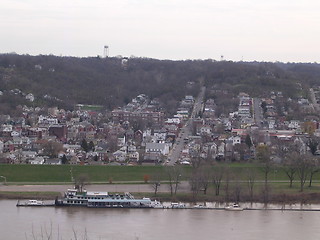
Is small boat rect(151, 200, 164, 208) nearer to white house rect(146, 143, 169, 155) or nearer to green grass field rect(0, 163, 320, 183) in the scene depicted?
green grass field rect(0, 163, 320, 183)

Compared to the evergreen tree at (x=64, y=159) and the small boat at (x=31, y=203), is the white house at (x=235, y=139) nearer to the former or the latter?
the evergreen tree at (x=64, y=159)

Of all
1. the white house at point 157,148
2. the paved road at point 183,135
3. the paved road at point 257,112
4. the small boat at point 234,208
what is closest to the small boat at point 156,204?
the small boat at point 234,208

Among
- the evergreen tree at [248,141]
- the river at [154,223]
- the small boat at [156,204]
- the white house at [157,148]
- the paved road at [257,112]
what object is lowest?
the river at [154,223]

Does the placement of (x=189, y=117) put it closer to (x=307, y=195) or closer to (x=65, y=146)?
(x=65, y=146)

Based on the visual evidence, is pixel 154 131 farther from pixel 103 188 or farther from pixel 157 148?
pixel 103 188

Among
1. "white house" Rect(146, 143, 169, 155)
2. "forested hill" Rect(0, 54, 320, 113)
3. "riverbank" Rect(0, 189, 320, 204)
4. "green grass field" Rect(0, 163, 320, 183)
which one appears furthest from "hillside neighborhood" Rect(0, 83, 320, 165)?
"riverbank" Rect(0, 189, 320, 204)

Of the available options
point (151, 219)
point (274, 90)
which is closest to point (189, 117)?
point (274, 90)
